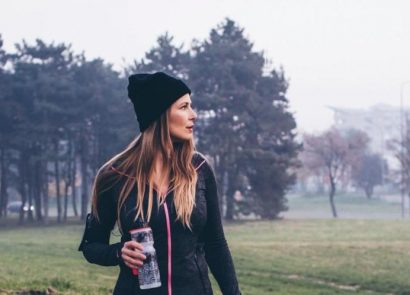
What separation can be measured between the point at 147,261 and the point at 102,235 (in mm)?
426

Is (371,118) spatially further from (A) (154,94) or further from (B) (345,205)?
(A) (154,94)

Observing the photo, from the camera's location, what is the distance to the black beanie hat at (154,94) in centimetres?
361

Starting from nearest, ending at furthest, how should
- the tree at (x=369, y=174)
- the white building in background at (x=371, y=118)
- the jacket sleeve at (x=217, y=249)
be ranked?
1. the jacket sleeve at (x=217, y=249)
2. the tree at (x=369, y=174)
3. the white building in background at (x=371, y=118)

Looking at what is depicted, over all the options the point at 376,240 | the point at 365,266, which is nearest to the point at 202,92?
the point at 376,240

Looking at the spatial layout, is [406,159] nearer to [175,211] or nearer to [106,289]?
[106,289]

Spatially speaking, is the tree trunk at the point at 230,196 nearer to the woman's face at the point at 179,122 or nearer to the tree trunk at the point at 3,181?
the tree trunk at the point at 3,181

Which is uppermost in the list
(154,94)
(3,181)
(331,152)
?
(331,152)

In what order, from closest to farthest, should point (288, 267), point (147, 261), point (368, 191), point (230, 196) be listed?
1. point (147, 261)
2. point (288, 267)
3. point (230, 196)
4. point (368, 191)

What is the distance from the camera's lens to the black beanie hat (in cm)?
361

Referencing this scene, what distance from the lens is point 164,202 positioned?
3.42m

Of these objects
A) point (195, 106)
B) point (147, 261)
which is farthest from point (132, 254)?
point (195, 106)

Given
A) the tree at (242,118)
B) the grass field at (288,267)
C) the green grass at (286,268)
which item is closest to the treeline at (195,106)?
the tree at (242,118)

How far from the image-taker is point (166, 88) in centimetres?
360

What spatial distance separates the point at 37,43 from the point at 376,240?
26.5 metres
